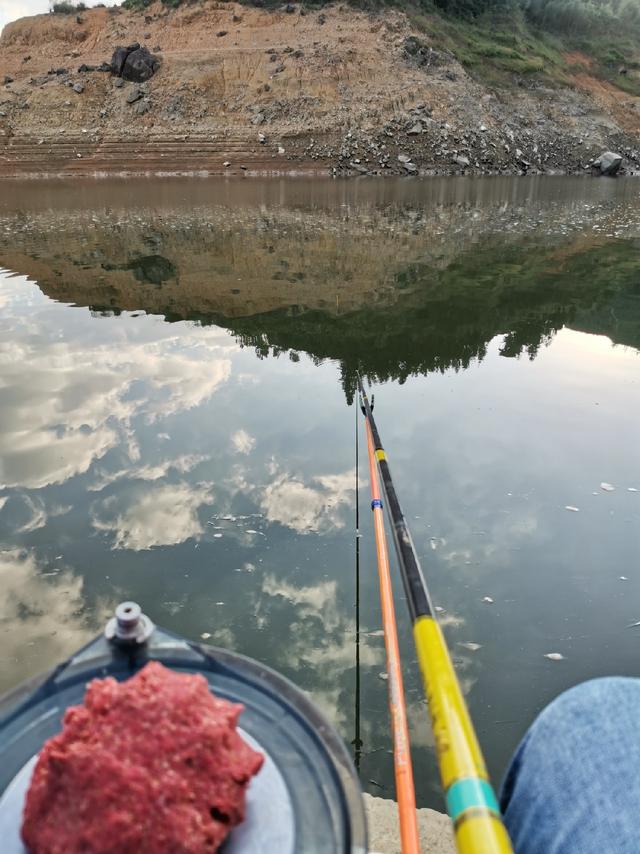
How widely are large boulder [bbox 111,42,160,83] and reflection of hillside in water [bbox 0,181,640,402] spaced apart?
113ft

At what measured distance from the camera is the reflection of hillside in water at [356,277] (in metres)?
8.40

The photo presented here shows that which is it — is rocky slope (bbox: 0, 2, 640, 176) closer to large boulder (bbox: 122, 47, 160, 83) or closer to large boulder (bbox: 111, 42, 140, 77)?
large boulder (bbox: 111, 42, 140, 77)

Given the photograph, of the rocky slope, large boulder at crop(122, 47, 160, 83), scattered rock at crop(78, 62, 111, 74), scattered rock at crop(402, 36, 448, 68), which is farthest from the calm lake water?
scattered rock at crop(78, 62, 111, 74)

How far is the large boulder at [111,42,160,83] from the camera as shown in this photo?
45750 mm

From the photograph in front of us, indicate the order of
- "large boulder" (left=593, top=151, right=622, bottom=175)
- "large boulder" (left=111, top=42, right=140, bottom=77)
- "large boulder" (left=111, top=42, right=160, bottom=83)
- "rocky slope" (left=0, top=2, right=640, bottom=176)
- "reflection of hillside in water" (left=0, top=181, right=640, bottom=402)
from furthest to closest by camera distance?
"large boulder" (left=111, top=42, right=140, bottom=77) < "large boulder" (left=111, top=42, right=160, bottom=83) < "large boulder" (left=593, top=151, right=622, bottom=175) < "rocky slope" (left=0, top=2, right=640, bottom=176) < "reflection of hillside in water" (left=0, top=181, right=640, bottom=402)

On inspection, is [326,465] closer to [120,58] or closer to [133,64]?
[133,64]

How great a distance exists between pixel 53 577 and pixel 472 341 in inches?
256

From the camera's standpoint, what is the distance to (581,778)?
3.95 ft

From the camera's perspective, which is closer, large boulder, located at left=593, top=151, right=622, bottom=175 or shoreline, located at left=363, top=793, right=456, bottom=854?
shoreline, located at left=363, top=793, right=456, bottom=854

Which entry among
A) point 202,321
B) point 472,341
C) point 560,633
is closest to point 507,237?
point 472,341

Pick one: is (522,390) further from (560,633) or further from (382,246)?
(382,246)

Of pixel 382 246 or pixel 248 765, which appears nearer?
pixel 248 765

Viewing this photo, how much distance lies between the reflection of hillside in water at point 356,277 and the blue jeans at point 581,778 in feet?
17.9

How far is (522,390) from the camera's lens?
6801 mm
